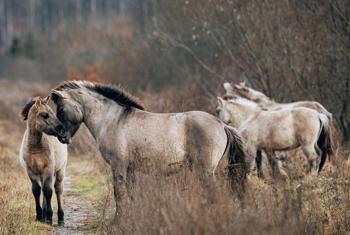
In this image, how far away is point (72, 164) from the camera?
56.2 feet

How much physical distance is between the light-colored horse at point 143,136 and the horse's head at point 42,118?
0.38 feet

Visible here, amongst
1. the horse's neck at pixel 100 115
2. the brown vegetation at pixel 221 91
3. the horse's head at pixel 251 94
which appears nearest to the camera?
the brown vegetation at pixel 221 91

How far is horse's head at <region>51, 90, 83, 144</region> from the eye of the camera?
379 inches

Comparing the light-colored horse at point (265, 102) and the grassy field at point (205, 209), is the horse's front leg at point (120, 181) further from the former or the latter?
the light-colored horse at point (265, 102)

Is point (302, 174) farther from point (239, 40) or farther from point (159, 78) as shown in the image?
point (159, 78)

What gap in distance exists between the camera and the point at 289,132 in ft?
Answer: 42.1

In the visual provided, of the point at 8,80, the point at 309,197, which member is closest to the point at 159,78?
the point at 309,197

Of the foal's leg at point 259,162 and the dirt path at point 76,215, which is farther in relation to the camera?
the foal's leg at point 259,162

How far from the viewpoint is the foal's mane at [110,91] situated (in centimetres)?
978

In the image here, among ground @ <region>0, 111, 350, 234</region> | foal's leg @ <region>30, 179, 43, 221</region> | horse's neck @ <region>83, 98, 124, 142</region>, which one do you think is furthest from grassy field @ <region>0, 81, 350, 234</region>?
horse's neck @ <region>83, 98, 124, 142</region>

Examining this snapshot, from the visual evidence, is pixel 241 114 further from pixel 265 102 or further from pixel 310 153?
pixel 310 153

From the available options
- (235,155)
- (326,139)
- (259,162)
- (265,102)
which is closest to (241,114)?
(265,102)

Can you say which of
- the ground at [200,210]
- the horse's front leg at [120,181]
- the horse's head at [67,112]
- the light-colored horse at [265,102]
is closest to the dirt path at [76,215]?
the ground at [200,210]

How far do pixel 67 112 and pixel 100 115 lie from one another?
1.49 feet
